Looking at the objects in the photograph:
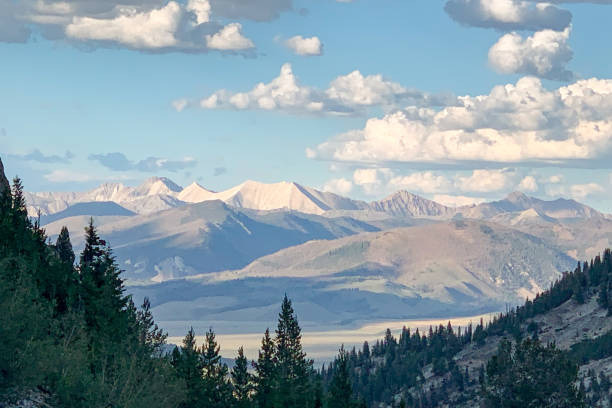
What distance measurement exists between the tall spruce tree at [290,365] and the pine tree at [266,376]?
1258 mm

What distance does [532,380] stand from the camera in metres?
143

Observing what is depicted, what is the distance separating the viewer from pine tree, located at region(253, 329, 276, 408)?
135 metres

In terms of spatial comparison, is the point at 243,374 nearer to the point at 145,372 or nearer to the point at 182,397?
the point at 182,397

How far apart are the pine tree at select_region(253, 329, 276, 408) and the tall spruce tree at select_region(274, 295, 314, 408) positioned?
4.13 feet

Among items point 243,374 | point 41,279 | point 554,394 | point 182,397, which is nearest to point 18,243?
point 41,279

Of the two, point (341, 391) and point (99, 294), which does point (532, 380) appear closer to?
point (341, 391)

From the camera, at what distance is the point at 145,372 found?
82750 millimetres

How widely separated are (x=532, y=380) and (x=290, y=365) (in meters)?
44.0

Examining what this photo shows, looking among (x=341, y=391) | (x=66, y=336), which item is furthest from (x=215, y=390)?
(x=66, y=336)

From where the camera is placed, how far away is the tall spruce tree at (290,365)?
12686 cm

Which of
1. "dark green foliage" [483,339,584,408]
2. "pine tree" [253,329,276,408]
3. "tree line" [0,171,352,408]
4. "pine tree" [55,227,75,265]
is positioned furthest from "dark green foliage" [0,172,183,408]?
"dark green foliage" [483,339,584,408]

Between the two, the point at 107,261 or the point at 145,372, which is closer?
the point at 145,372

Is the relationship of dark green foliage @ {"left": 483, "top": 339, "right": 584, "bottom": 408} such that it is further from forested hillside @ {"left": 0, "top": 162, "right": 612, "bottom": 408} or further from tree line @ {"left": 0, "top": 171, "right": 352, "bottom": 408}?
tree line @ {"left": 0, "top": 171, "right": 352, "bottom": 408}

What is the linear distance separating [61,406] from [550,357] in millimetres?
98129
